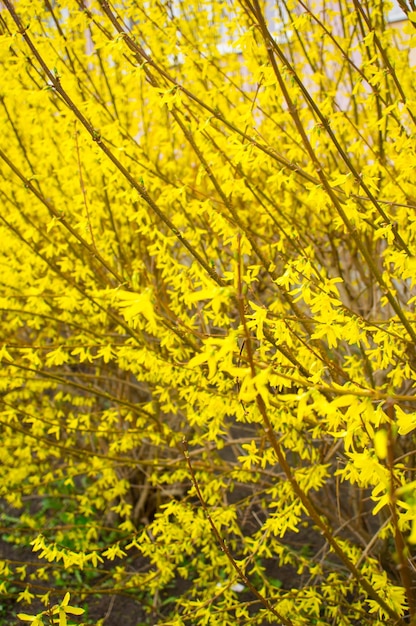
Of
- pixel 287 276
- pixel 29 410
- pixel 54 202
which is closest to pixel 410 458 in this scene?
pixel 287 276

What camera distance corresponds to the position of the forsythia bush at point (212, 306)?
1988 mm

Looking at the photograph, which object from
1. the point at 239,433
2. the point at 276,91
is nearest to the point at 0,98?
the point at 276,91

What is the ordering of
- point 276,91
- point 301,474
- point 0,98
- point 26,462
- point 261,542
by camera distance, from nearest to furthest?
point 276,91 < point 261,542 < point 301,474 < point 0,98 < point 26,462

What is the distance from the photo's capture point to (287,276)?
1.81m

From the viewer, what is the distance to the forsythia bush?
199 cm

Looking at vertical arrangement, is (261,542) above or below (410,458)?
below

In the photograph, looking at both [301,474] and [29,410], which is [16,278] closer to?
[29,410]

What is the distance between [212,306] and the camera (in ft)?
4.75

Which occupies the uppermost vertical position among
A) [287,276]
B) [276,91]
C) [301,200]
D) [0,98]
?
[0,98]

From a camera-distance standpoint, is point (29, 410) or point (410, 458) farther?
point (29, 410)

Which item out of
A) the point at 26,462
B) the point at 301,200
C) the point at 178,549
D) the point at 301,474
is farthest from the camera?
the point at 26,462

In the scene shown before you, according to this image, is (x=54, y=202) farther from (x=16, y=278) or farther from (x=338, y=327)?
(x=338, y=327)

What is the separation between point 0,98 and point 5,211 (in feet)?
2.72

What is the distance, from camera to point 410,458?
2.80 meters
